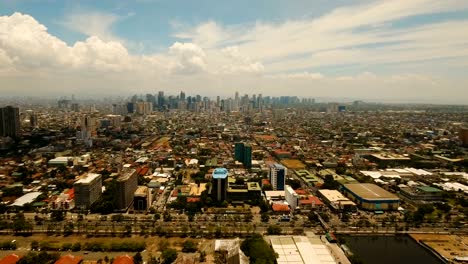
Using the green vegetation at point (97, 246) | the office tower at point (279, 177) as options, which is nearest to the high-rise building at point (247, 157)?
the office tower at point (279, 177)

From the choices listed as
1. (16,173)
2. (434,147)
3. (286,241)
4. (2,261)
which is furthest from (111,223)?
(434,147)

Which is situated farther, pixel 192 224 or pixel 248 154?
pixel 248 154

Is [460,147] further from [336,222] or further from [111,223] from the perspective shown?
[111,223]

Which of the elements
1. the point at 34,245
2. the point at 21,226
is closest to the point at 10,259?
the point at 34,245

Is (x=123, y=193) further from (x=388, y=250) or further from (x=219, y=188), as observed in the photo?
(x=388, y=250)

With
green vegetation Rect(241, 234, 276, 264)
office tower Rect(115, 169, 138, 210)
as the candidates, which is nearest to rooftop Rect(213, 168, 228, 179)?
office tower Rect(115, 169, 138, 210)

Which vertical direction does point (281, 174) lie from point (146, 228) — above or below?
above

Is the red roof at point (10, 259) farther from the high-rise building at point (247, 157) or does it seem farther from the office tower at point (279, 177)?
the high-rise building at point (247, 157)
